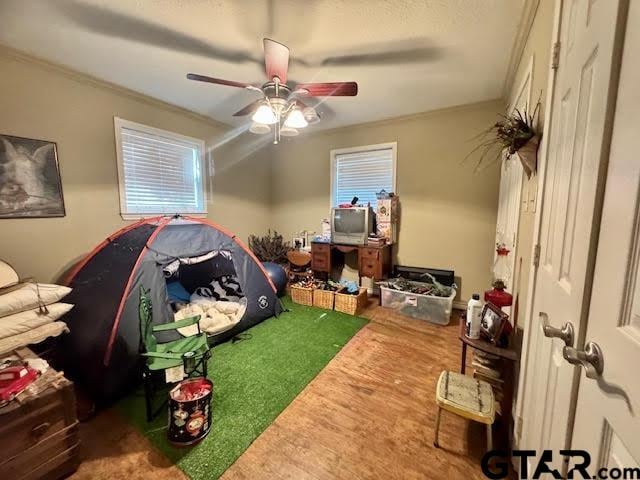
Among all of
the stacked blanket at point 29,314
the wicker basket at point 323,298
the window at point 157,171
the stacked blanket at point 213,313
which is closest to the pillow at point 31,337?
the stacked blanket at point 29,314

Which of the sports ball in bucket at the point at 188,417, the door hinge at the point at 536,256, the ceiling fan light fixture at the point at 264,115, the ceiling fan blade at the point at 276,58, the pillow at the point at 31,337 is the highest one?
the ceiling fan blade at the point at 276,58

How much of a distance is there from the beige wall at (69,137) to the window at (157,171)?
3.8 inches

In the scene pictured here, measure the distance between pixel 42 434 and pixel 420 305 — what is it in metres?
3.07

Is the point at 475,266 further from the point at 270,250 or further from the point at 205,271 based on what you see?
→ the point at 205,271

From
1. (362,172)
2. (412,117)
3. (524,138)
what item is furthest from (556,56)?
(362,172)

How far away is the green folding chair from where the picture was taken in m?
1.60

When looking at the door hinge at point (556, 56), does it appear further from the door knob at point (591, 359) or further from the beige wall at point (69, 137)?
the beige wall at point (69, 137)

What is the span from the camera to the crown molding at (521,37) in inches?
62.0

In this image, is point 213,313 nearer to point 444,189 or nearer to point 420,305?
point 420,305

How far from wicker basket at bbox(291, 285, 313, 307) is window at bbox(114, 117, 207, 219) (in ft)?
5.61

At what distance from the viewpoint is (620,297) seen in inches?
20.9

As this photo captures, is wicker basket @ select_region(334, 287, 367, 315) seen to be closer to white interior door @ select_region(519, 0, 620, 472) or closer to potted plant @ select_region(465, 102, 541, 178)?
white interior door @ select_region(519, 0, 620, 472)

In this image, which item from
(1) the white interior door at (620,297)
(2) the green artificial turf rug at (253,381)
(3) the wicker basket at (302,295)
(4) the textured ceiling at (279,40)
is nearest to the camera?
(1) the white interior door at (620,297)

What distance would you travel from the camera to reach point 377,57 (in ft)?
7.10
